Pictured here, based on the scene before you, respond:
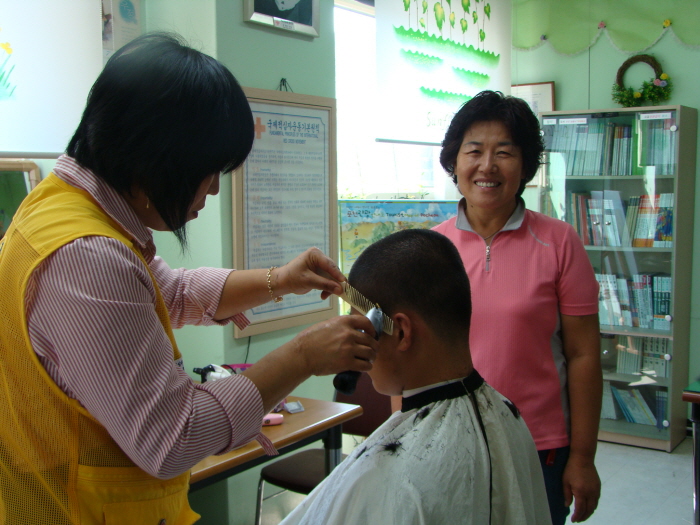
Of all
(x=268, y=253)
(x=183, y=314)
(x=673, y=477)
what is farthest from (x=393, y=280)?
(x=673, y=477)

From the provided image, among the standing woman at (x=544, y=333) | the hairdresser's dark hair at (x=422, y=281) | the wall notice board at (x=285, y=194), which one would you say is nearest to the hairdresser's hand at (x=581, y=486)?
the standing woman at (x=544, y=333)

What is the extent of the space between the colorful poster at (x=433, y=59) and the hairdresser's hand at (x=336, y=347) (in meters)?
2.62

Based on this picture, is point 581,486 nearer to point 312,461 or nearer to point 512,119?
point 512,119

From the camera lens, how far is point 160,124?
3.29 ft

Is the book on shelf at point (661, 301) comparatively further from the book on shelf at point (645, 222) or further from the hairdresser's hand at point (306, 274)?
the hairdresser's hand at point (306, 274)

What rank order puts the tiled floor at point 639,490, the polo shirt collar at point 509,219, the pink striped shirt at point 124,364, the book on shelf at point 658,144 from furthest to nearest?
the book on shelf at point 658,144
the tiled floor at point 639,490
the polo shirt collar at point 509,219
the pink striped shirt at point 124,364

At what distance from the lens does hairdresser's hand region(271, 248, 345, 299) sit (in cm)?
144

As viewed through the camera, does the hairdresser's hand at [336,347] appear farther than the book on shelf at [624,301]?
Answer: No

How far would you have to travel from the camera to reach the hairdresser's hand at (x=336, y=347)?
1023 mm

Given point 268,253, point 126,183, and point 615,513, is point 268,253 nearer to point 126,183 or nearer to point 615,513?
point 126,183

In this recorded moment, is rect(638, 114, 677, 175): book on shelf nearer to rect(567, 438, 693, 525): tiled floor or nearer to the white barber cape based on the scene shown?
rect(567, 438, 693, 525): tiled floor

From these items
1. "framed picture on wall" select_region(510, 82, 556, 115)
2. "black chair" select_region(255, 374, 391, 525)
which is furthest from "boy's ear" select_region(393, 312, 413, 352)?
"framed picture on wall" select_region(510, 82, 556, 115)

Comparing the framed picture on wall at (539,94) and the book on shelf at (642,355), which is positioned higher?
the framed picture on wall at (539,94)

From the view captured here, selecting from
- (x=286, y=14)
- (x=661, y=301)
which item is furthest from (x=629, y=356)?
(x=286, y=14)
